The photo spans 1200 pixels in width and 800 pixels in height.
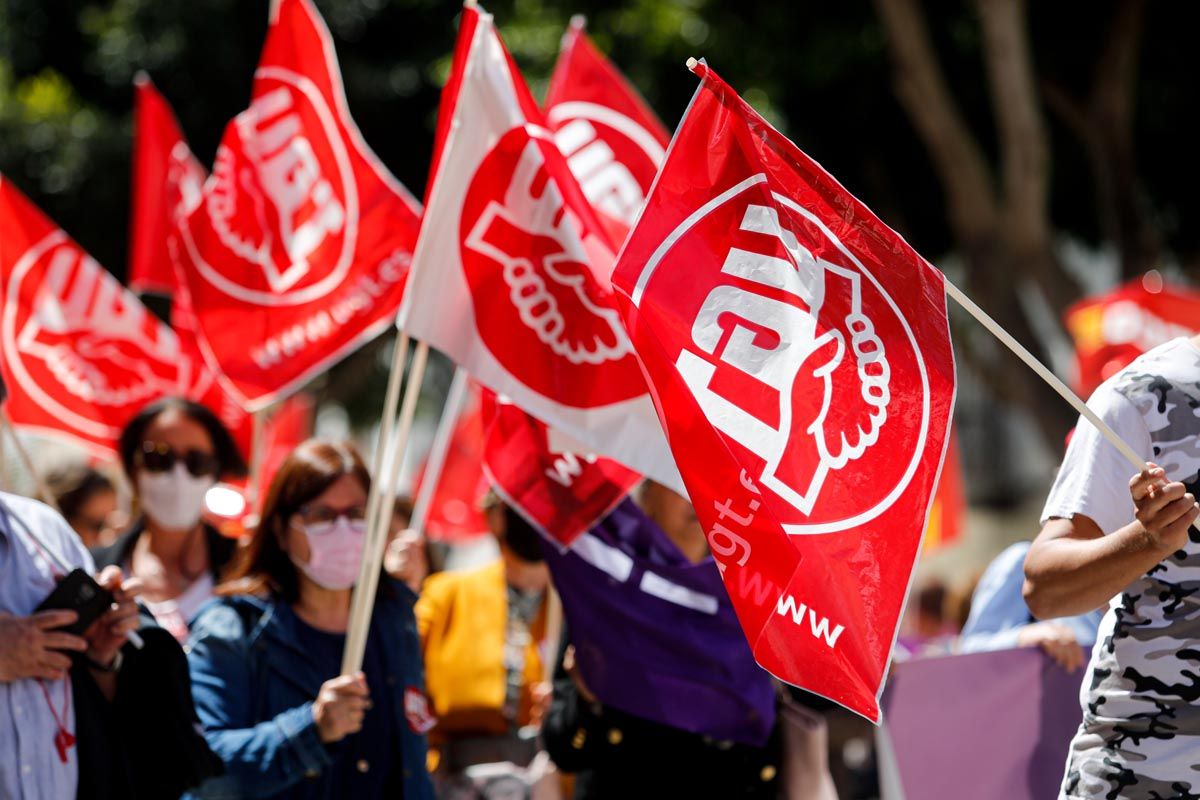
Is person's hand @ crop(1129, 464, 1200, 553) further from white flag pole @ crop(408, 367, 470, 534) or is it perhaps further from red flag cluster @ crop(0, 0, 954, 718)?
white flag pole @ crop(408, 367, 470, 534)

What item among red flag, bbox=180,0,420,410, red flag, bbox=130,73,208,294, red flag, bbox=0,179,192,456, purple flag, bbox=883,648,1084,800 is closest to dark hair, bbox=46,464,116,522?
red flag, bbox=0,179,192,456

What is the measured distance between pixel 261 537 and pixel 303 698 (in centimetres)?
42

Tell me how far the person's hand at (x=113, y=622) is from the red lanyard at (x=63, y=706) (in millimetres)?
87

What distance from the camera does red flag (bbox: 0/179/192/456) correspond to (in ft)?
21.9

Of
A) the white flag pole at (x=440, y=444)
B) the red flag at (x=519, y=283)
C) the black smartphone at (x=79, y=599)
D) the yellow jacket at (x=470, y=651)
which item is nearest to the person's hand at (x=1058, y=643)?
the red flag at (x=519, y=283)

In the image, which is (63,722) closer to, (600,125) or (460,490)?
(600,125)

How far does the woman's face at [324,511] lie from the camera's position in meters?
4.19

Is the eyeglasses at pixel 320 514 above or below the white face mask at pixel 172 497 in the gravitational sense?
below

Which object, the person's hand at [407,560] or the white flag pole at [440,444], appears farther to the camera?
the white flag pole at [440,444]

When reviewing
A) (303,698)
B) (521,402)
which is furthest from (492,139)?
(303,698)

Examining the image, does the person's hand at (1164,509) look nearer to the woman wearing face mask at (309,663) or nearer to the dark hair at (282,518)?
the woman wearing face mask at (309,663)

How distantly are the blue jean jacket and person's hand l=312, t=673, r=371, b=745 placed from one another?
31mm

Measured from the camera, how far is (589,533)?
175 inches

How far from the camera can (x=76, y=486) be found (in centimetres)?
695
